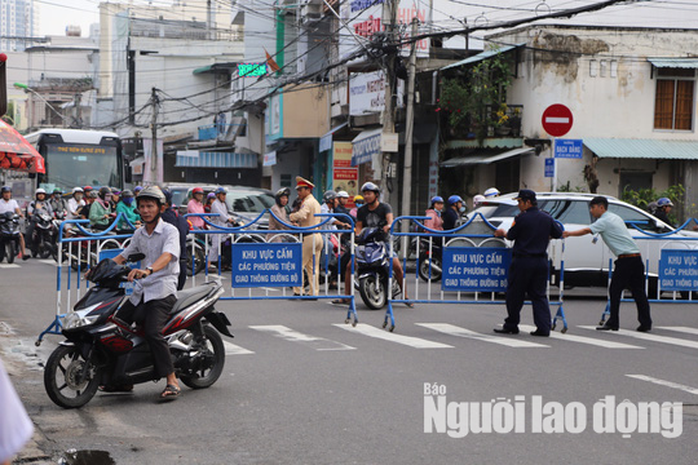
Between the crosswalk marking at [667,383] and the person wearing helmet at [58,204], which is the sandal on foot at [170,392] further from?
the person wearing helmet at [58,204]

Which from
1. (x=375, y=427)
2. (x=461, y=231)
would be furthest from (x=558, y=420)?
(x=461, y=231)

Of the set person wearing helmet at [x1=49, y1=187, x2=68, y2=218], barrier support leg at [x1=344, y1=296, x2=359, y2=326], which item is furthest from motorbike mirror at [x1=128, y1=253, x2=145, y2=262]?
person wearing helmet at [x1=49, y1=187, x2=68, y2=218]

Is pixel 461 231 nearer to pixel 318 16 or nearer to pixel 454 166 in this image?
pixel 454 166

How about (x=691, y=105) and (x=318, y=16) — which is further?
(x=318, y=16)

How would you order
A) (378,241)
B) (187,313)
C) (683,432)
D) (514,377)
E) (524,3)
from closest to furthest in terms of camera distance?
(683,432), (187,313), (514,377), (378,241), (524,3)

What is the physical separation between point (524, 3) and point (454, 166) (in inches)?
254

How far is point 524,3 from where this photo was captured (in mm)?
30625

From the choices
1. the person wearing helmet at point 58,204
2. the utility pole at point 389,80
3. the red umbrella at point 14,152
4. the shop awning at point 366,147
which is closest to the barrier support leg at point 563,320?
the red umbrella at point 14,152

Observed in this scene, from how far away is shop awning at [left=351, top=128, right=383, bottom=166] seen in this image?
26.8 m

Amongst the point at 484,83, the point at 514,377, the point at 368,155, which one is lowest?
the point at 514,377

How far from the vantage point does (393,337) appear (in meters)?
11.3

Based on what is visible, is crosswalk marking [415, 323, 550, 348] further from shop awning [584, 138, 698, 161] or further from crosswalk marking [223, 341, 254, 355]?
shop awning [584, 138, 698, 161]

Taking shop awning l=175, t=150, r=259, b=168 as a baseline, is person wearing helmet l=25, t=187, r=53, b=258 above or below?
below

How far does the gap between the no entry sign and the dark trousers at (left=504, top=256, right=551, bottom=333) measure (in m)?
7.40
